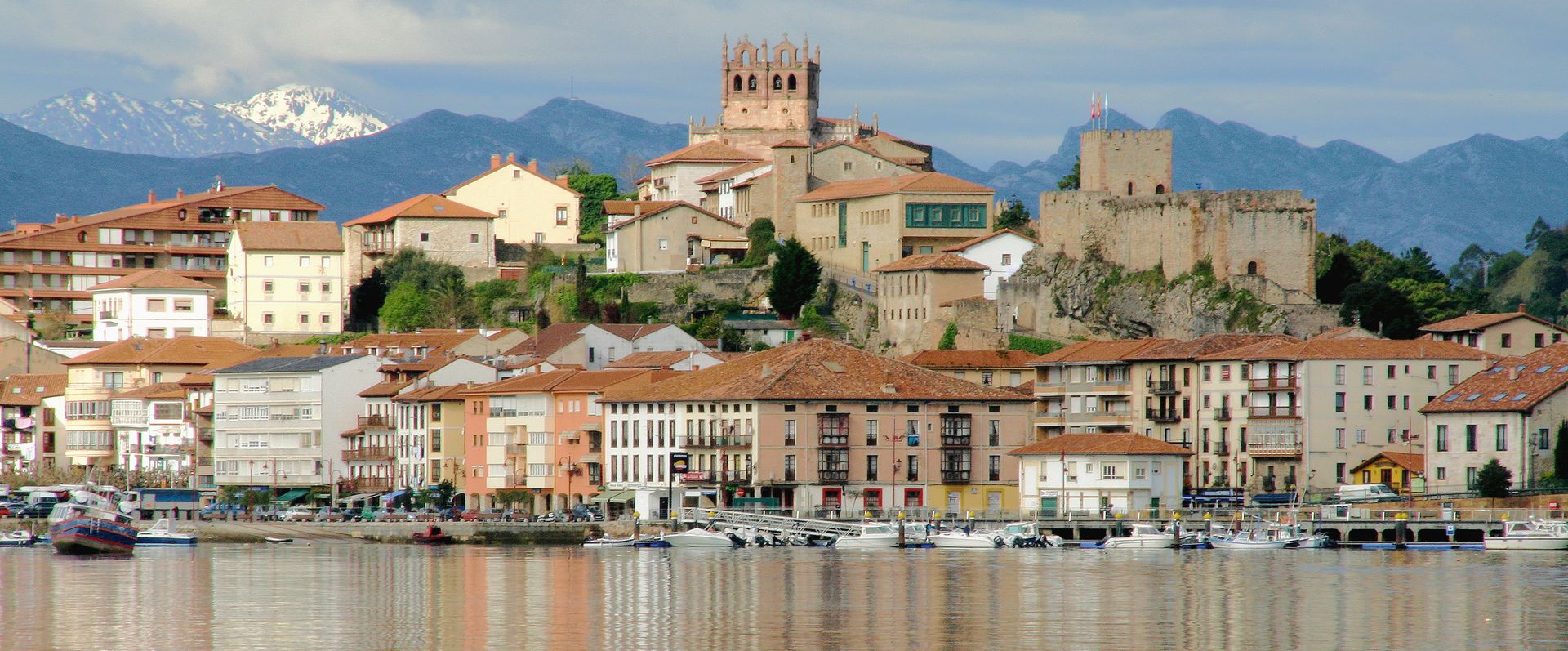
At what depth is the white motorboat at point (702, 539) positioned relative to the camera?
88.8 metres

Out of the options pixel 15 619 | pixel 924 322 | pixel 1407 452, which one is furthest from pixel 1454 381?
pixel 15 619

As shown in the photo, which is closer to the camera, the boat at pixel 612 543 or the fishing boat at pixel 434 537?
the boat at pixel 612 543

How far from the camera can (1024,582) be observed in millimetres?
69500

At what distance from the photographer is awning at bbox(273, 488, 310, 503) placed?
366ft

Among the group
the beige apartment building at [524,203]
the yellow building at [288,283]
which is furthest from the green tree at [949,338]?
the yellow building at [288,283]

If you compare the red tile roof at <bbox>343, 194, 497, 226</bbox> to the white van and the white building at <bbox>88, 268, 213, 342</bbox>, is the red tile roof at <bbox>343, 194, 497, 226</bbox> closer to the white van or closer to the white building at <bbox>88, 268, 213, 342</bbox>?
the white building at <bbox>88, 268, 213, 342</bbox>

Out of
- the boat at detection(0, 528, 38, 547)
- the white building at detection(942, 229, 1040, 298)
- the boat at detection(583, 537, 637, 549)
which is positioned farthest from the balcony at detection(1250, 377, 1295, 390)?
the boat at detection(0, 528, 38, 547)

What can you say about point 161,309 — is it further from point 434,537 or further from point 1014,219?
point 1014,219

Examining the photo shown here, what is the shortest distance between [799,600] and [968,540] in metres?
26.0

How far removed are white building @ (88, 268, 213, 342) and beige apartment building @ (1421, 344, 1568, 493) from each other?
7073 cm

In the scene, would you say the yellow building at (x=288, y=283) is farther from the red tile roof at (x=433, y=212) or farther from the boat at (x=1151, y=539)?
the boat at (x=1151, y=539)

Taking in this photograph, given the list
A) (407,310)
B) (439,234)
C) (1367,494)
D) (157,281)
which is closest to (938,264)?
(1367,494)

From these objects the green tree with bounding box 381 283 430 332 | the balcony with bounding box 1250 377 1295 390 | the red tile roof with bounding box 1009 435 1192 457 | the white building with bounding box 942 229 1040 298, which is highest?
the white building with bounding box 942 229 1040 298

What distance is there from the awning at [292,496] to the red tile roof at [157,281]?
26.2 m
